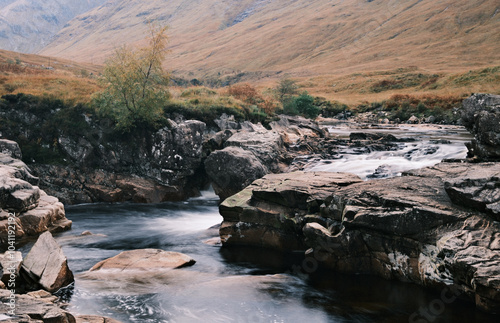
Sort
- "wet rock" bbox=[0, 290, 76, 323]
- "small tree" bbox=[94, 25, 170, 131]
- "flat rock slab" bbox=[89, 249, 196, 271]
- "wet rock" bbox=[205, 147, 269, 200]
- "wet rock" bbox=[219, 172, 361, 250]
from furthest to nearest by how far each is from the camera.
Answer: "small tree" bbox=[94, 25, 170, 131] → "wet rock" bbox=[205, 147, 269, 200] → "wet rock" bbox=[219, 172, 361, 250] → "flat rock slab" bbox=[89, 249, 196, 271] → "wet rock" bbox=[0, 290, 76, 323]

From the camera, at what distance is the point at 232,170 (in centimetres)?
2381

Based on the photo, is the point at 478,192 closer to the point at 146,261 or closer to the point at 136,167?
the point at 146,261

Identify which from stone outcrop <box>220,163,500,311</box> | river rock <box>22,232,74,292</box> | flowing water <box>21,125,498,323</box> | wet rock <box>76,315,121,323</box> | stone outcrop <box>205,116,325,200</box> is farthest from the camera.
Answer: stone outcrop <box>205,116,325,200</box>

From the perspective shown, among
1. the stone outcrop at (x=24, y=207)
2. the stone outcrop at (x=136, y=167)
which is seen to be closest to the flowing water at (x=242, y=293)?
the stone outcrop at (x=24, y=207)

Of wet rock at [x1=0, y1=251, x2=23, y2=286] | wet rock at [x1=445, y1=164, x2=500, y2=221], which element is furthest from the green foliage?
wet rock at [x1=445, y1=164, x2=500, y2=221]

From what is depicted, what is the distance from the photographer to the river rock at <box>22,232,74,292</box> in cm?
1149

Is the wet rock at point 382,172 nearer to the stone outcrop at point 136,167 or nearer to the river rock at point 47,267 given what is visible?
the stone outcrop at point 136,167

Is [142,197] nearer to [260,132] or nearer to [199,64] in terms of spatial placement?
[260,132]

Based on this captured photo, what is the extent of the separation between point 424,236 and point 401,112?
5478 cm

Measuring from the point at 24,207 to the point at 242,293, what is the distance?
11.9m

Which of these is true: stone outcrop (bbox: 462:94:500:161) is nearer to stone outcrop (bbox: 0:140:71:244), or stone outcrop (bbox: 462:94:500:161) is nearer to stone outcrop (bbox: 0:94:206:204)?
stone outcrop (bbox: 0:94:206:204)

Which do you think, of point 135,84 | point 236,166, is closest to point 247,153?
point 236,166

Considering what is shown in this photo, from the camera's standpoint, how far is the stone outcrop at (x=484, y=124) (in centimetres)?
1470

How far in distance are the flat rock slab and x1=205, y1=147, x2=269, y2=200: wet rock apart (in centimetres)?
909
